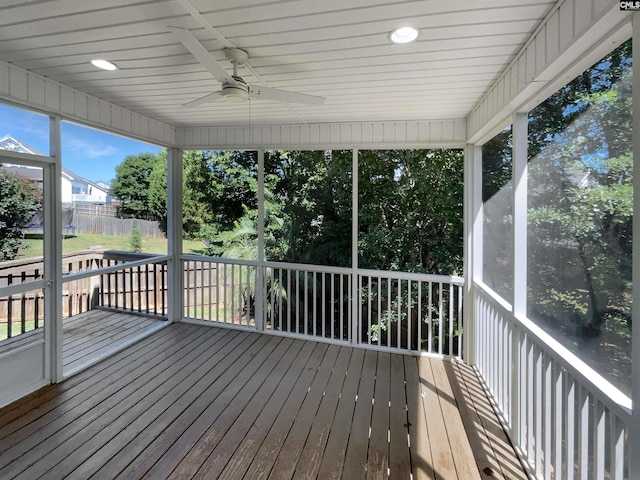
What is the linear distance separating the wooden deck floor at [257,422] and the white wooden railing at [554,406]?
0.71 feet

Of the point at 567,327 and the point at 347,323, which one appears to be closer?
the point at 567,327

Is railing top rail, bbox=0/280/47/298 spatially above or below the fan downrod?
below

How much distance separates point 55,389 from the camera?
2.79m

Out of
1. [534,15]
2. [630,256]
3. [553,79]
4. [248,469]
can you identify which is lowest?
[248,469]

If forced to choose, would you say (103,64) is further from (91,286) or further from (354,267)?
(354,267)

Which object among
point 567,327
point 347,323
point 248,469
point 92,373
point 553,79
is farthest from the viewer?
point 347,323

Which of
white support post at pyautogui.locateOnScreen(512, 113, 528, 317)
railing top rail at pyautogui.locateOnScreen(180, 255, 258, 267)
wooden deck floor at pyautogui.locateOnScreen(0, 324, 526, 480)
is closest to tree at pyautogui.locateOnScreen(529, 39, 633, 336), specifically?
white support post at pyautogui.locateOnScreen(512, 113, 528, 317)

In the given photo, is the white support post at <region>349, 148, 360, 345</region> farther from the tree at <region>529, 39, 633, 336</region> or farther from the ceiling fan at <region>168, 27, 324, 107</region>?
the tree at <region>529, 39, 633, 336</region>

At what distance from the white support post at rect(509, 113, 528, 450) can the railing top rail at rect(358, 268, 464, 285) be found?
1.32 meters

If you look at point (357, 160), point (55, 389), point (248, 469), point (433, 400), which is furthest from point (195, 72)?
point (433, 400)

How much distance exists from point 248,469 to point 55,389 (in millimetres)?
2095

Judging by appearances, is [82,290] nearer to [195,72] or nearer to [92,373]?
[92,373]

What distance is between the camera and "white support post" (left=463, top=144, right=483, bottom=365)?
3311 mm

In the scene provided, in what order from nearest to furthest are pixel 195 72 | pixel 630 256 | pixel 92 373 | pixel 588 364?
pixel 630 256 → pixel 588 364 → pixel 195 72 → pixel 92 373
